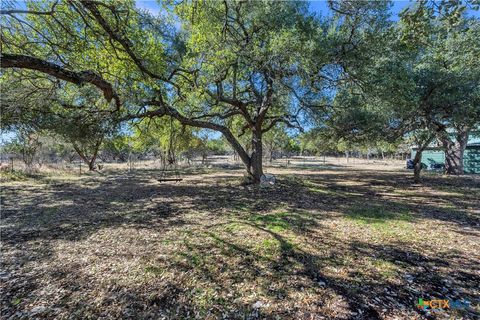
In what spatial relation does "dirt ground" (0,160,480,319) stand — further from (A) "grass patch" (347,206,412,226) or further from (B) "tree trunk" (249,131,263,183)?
(B) "tree trunk" (249,131,263,183)

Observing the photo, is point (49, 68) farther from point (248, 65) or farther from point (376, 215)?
point (376, 215)

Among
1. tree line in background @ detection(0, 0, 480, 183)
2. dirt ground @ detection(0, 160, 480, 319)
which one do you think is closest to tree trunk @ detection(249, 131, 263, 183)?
tree line in background @ detection(0, 0, 480, 183)

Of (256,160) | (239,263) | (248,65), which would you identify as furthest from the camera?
(256,160)

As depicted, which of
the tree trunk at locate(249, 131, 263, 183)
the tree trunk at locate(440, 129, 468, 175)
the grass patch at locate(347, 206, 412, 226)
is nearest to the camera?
the grass patch at locate(347, 206, 412, 226)

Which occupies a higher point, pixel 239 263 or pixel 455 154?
pixel 455 154

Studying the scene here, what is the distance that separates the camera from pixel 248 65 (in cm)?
733

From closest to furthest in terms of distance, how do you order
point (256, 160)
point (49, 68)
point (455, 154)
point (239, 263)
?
point (49, 68) < point (239, 263) < point (256, 160) < point (455, 154)

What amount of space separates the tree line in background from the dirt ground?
2.40 m

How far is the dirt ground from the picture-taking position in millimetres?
2301

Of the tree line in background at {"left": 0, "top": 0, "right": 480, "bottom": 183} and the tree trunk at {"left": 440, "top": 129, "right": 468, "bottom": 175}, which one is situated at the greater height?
the tree line in background at {"left": 0, "top": 0, "right": 480, "bottom": 183}

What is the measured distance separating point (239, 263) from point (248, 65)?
6.07 m

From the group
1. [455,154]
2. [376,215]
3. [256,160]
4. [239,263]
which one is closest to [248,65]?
[256,160]

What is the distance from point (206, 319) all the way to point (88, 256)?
232 cm

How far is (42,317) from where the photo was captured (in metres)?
2.18
